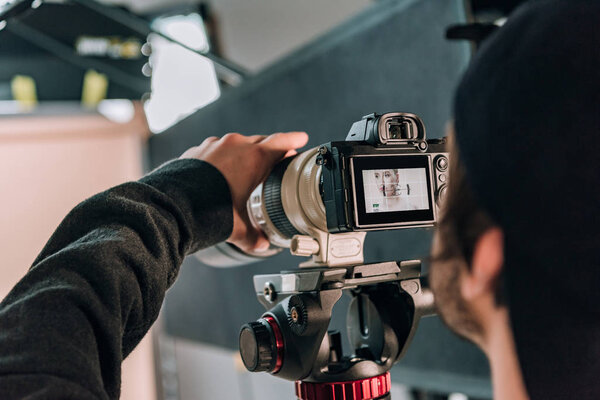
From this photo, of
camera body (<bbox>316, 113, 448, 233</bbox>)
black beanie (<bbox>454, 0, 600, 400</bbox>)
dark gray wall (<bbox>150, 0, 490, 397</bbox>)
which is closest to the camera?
black beanie (<bbox>454, 0, 600, 400</bbox>)

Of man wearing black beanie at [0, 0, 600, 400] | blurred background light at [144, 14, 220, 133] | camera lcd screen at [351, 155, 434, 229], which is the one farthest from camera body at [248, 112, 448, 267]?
blurred background light at [144, 14, 220, 133]

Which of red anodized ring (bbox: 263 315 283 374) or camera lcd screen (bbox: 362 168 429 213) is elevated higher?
camera lcd screen (bbox: 362 168 429 213)

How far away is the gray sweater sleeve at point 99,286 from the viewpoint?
0.43 m

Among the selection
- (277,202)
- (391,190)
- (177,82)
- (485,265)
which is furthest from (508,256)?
(177,82)

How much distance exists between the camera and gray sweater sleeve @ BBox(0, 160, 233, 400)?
0.43 meters

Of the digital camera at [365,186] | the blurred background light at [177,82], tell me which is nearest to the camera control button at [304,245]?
the digital camera at [365,186]

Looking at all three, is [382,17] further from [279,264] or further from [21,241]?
[21,241]

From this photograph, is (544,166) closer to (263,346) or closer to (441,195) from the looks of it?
(441,195)

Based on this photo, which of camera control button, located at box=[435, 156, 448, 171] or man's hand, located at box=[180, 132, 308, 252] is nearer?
camera control button, located at box=[435, 156, 448, 171]

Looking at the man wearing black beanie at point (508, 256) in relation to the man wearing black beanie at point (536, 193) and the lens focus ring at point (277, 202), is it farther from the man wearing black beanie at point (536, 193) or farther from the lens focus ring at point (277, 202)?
the lens focus ring at point (277, 202)

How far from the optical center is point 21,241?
2.06m

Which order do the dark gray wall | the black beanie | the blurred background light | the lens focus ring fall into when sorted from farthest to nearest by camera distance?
the blurred background light < the dark gray wall < the lens focus ring < the black beanie

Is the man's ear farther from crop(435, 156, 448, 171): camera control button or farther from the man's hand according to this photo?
the man's hand

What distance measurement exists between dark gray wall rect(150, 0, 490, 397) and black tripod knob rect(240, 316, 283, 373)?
1.66 ft
